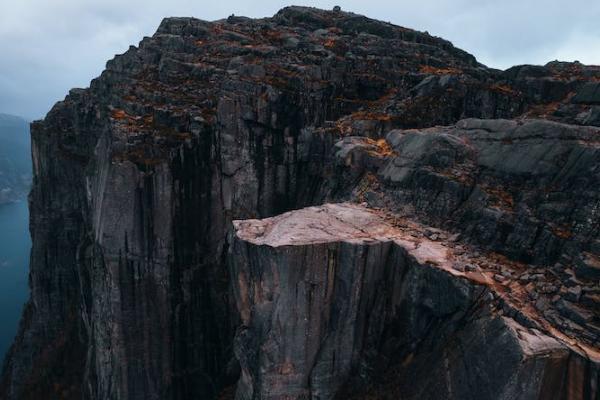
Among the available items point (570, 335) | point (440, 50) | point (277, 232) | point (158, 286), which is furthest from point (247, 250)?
point (440, 50)

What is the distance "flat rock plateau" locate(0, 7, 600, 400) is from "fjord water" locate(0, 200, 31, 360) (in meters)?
36.3

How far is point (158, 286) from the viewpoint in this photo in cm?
3344

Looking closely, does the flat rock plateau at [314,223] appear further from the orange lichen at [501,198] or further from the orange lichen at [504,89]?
the orange lichen at [504,89]

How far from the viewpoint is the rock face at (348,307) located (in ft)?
56.8

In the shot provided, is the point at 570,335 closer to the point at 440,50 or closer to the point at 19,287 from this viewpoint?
the point at 440,50

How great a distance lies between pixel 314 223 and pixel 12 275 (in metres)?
124

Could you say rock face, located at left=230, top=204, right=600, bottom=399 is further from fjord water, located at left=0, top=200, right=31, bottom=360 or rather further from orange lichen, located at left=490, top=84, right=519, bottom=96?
fjord water, located at left=0, top=200, right=31, bottom=360

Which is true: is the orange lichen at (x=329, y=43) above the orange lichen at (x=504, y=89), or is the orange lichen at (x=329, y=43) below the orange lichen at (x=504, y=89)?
above

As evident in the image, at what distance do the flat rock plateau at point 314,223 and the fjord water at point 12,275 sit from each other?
36.3 m

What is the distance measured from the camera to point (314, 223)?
2180 cm

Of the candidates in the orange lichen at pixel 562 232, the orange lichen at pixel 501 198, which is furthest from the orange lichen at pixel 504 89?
the orange lichen at pixel 562 232

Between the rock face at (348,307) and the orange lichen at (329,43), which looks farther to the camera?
the orange lichen at (329,43)

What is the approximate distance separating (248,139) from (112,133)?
11.0 metres

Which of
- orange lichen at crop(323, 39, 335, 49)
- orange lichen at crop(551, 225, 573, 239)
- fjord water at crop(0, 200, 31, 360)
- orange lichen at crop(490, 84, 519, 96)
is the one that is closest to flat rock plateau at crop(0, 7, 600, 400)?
orange lichen at crop(551, 225, 573, 239)
